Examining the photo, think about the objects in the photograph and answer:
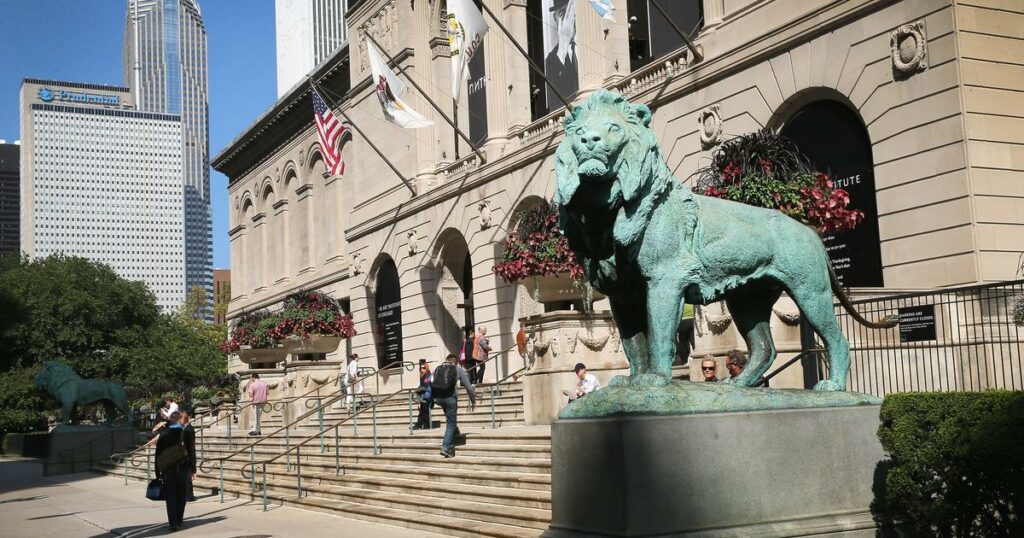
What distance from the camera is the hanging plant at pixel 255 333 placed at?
32.6 meters

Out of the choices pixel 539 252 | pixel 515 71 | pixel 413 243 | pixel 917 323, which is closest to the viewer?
pixel 917 323

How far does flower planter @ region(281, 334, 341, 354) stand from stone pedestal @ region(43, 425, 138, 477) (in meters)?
6.91

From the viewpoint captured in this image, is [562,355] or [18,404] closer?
[562,355]

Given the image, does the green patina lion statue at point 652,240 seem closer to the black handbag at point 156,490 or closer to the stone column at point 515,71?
the black handbag at point 156,490

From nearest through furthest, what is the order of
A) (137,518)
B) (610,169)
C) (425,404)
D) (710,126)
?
(610,169), (137,518), (425,404), (710,126)

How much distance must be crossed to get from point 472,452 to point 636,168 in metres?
10.2

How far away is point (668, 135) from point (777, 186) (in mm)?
10283

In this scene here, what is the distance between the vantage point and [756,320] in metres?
7.84

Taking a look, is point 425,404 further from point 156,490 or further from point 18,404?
point 18,404

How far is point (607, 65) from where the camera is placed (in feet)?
89.8

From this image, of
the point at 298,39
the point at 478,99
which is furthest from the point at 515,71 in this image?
the point at 298,39

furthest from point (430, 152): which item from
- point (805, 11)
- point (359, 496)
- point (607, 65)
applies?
point (359, 496)

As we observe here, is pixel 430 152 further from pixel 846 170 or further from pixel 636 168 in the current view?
pixel 636 168

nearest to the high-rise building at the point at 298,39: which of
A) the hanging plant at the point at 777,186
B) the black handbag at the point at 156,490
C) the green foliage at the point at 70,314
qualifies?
the green foliage at the point at 70,314
